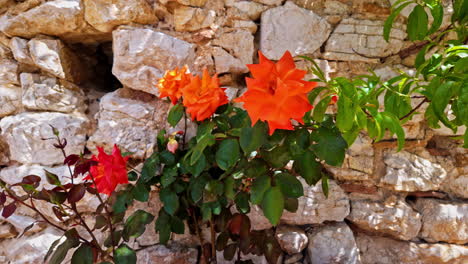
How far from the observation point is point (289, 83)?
0.61m

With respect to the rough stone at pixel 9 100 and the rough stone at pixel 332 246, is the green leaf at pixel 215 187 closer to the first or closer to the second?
the rough stone at pixel 332 246

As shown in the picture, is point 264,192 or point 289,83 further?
point 264,192

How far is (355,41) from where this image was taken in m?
1.23

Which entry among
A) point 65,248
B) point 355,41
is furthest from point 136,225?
point 355,41

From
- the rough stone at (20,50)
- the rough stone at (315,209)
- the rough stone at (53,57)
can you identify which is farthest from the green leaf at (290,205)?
the rough stone at (20,50)

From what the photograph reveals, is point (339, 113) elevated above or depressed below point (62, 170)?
above

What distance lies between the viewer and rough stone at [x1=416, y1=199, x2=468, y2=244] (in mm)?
1262

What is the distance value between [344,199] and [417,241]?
37 centimetres

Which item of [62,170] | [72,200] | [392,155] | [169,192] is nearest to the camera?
[72,200]

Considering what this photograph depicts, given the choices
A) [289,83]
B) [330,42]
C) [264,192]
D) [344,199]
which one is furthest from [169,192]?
[330,42]

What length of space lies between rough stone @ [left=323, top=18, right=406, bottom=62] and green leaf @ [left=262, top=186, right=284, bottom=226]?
726mm

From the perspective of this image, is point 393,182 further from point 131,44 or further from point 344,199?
point 131,44

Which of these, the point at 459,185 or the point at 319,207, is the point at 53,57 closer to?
the point at 319,207

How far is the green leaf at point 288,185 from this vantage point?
2.46 feet
